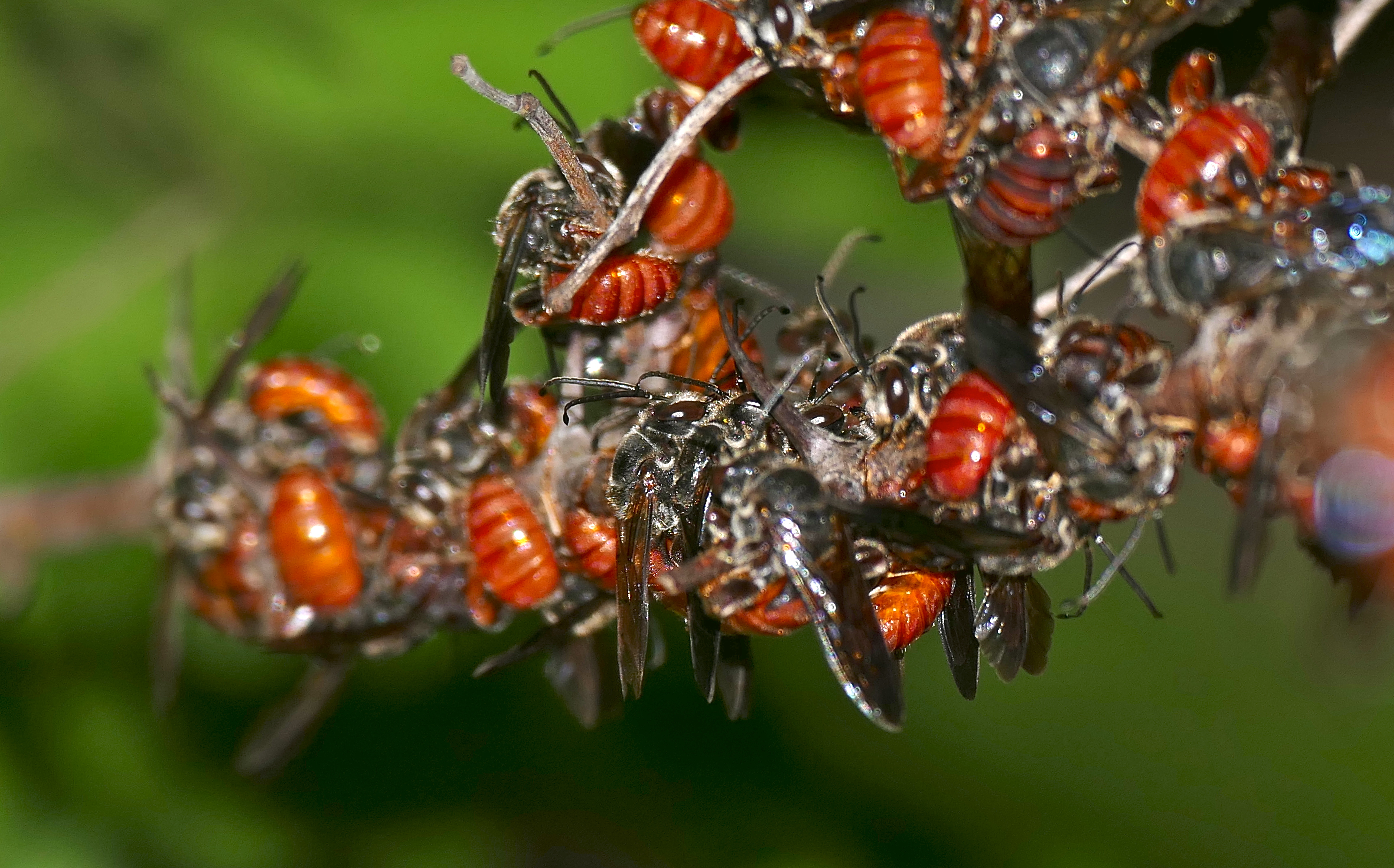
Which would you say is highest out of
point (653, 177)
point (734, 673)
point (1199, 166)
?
point (1199, 166)

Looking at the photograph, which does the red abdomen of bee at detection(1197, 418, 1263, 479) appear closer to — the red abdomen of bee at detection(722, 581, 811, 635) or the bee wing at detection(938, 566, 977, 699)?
the bee wing at detection(938, 566, 977, 699)

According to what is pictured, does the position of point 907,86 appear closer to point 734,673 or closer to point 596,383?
point 596,383

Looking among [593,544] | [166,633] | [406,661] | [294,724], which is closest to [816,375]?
[593,544]

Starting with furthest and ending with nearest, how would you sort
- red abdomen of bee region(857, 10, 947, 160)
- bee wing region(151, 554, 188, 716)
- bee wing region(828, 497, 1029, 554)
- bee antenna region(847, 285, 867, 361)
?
bee wing region(151, 554, 188, 716) < bee antenna region(847, 285, 867, 361) < red abdomen of bee region(857, 10, 947, 160) < bee wing region(828, 497, 1029, 554)

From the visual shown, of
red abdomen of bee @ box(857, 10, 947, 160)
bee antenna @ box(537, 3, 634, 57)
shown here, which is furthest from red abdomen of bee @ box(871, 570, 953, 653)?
bee antenna @ box(537, 3, 634, 57)

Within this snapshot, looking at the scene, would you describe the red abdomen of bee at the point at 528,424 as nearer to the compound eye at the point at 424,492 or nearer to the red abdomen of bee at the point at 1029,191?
the compound eye at the point at 424,492

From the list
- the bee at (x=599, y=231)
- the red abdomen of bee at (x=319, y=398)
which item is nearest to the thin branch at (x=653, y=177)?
the bee at (x=599, y=231)
